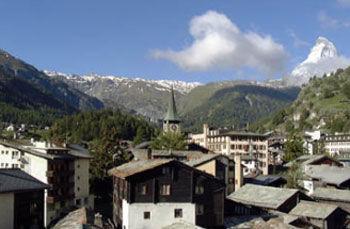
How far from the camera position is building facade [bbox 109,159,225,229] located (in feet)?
197

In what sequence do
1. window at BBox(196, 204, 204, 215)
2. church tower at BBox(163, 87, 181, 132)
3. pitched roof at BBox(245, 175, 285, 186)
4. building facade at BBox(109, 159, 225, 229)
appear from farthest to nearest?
church tower at BBox(163, 87, 181, 132) → pitched roof at BBox(245, 175, 285, 186) → window at BBox(196, 204, 204, 215) → building facade at BBox(109, 159, 225, 229)

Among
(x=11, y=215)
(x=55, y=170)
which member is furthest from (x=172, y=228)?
(x=55, y=170)

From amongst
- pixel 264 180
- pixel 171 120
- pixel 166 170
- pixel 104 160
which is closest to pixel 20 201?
pixel 166 170

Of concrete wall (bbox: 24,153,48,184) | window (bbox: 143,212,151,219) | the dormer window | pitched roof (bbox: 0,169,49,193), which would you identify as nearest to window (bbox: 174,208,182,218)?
window (bbox: 143,212,151,219)

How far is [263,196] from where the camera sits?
80250 mm

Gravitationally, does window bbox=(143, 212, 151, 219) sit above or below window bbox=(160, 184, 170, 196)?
below

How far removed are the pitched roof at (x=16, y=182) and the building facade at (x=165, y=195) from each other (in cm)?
998

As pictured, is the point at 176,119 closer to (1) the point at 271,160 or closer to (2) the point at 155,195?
(1) the point at 271,160

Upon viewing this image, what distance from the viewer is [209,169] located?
87125 mm

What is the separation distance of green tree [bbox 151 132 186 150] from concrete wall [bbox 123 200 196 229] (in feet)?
179

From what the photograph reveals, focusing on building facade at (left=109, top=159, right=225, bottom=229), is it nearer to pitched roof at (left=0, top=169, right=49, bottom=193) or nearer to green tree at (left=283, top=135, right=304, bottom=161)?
pitched roof at (left=0, top=169, right=49, bottom=193)

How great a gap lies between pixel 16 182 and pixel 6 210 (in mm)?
3685

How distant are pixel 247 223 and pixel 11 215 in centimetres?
2903

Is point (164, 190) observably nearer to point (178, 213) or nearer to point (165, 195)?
point (165, 195)
